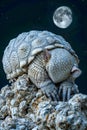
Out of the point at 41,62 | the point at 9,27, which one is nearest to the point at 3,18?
the point at 9,27

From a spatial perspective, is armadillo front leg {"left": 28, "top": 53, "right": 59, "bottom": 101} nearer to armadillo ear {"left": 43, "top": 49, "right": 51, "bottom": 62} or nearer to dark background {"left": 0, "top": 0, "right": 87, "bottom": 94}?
armadillo ear {"left": 43, "top": 49, "right": 51, "bottom": 62}

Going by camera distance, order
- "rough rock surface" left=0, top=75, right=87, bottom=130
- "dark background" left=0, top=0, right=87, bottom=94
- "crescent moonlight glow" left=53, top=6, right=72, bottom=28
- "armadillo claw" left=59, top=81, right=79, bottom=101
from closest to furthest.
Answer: "rough rock surface" left=0, top=75, right=87, bottom=130
"armadillo claw" left=59, top=81, right=79, bottom=101
"dark background" left=0, top=0, right=87, bottom=94
"crescent moonlight glow" left=53, top=6, right=72, bottom=28

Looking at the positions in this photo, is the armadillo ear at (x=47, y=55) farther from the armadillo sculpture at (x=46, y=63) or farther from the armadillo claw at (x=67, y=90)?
the armadillo claw at (x=67, y=90)

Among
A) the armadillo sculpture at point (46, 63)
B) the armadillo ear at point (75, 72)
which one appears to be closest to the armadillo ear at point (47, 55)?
the armadillo sculpture at point (46, 63)

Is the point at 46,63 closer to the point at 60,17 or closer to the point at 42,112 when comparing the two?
the point at 42,112

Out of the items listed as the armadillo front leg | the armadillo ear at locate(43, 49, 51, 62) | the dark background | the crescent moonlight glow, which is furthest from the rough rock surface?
the crescent moonlight glow

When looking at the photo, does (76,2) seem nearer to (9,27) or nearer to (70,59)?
(9,27)

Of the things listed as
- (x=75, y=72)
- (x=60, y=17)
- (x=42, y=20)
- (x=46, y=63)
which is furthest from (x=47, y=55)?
(x=60, y=17)
